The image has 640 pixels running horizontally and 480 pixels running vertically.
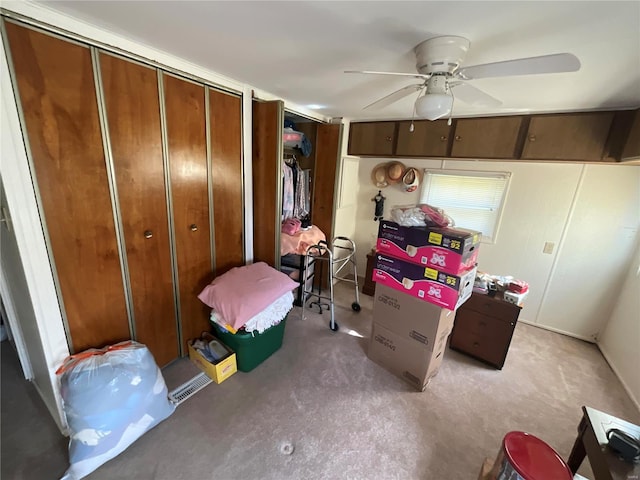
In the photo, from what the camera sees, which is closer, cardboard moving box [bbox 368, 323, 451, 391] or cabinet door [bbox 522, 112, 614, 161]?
cardboard moving box [bbox 368, 323, 451, 391]

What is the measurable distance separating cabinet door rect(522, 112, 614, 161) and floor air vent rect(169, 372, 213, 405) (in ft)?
11.1

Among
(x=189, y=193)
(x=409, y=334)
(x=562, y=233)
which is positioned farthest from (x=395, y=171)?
(x=189, y=193)

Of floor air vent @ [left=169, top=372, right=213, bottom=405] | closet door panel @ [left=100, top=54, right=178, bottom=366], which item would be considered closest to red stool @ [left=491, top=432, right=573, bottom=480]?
floor air vent @ [left=169, top=372, right=213, bottom=405]

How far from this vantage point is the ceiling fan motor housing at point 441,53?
46.8 inches

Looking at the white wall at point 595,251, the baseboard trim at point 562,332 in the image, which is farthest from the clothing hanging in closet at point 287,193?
the baseboard trim at point 562,332

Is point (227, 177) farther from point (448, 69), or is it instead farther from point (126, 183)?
point (448, 69)

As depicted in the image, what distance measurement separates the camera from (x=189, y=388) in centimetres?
195

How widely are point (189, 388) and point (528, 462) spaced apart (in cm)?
199

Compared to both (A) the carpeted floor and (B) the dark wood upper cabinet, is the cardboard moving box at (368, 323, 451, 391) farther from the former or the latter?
(B) the dark wood upper cabinet

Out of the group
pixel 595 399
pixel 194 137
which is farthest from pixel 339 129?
pixel 595 399

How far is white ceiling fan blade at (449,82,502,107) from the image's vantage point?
1436mm

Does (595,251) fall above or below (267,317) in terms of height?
above

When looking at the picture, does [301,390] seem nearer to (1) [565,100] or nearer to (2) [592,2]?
(2) [592,2]

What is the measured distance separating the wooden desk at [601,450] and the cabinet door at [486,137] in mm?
2158
